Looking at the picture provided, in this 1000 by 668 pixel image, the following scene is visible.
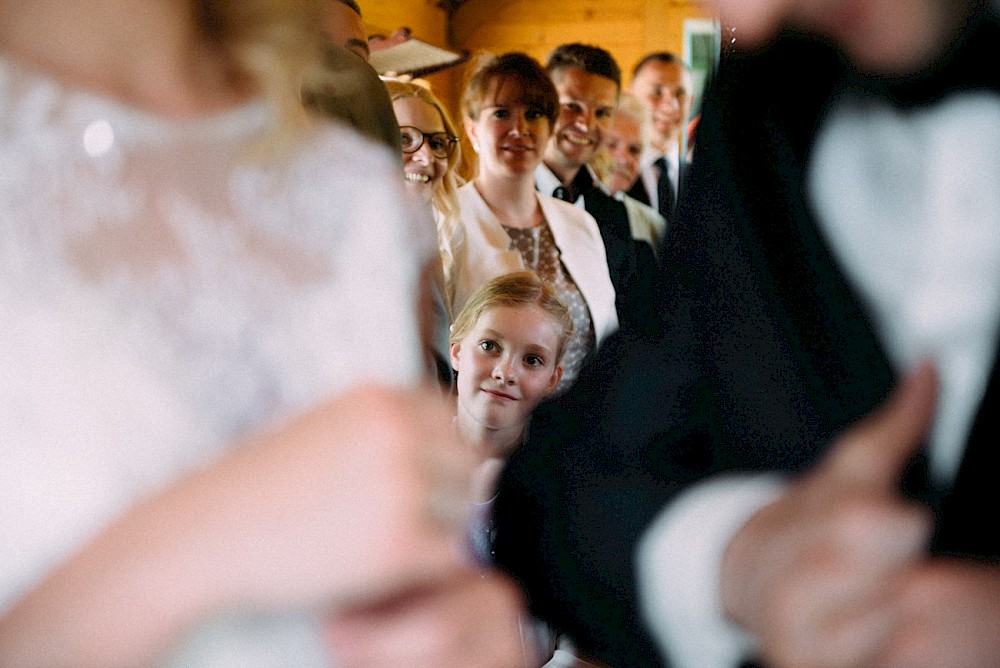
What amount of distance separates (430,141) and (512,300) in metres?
0.38

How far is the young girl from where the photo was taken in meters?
1.39

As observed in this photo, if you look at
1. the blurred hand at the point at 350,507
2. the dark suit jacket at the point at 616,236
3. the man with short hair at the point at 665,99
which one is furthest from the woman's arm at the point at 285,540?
the man with short hair at the point at 665,99

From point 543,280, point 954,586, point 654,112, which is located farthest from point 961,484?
point 654,112

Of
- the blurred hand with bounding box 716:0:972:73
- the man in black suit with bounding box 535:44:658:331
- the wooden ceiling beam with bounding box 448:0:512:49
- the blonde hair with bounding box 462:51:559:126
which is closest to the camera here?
the blurred hand with bounding box 716:0:972:73

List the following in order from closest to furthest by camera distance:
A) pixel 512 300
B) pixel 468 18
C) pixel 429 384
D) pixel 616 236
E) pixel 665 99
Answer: pixel 429 384, pixel 512 300, pixel 616 236, pixel 665 99, pixel 468 18

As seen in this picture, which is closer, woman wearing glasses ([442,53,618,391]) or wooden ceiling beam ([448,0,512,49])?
woman wearing glasses ([442,53,618,391])

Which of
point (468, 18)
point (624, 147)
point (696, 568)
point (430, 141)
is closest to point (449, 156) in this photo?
point (430, 141)

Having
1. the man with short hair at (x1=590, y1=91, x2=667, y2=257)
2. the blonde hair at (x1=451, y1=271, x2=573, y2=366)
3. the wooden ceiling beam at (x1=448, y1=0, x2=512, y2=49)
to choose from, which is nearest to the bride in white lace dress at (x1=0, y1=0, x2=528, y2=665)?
the blonde hair at (x1=451, y1=271, x2=573, y2=366)

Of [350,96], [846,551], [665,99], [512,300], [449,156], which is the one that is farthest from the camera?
[665,99]

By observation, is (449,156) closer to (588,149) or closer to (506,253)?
(506,253)

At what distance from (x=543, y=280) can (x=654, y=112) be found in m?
1.29

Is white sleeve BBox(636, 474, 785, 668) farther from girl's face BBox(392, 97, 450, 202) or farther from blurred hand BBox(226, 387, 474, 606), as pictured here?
girl's face BBox(392, 97, 450, 202)

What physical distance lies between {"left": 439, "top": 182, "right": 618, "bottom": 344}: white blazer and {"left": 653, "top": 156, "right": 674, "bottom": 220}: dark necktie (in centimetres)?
66

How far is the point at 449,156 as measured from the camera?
64.0 inches
